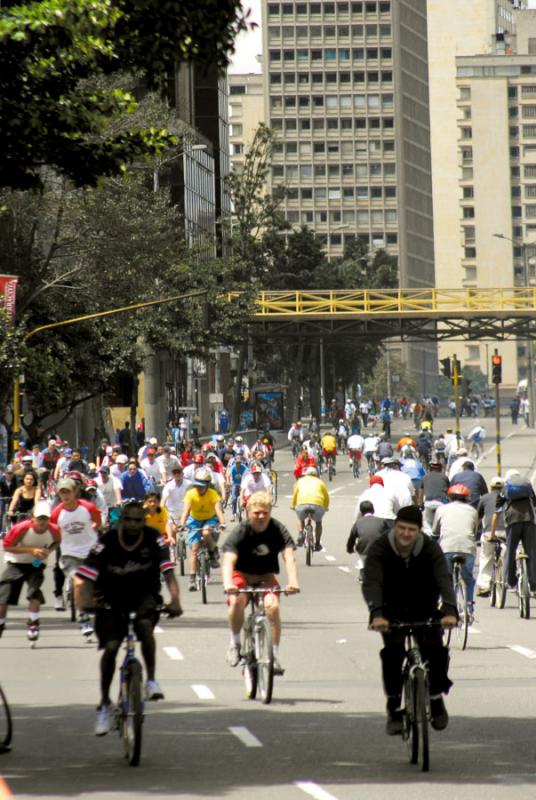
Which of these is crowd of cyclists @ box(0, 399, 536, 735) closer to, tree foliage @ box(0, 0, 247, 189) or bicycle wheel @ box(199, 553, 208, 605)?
bicycle wheel @ box(199, 553, 208, 605)

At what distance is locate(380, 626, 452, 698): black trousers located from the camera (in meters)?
11.1

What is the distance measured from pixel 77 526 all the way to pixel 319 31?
179 metres

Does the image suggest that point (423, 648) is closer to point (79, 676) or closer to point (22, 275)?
point (79, 676)

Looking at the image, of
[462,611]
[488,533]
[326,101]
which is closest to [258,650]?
[462,611]

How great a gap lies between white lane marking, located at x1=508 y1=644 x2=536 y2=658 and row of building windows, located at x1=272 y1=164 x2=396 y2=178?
177160 mm

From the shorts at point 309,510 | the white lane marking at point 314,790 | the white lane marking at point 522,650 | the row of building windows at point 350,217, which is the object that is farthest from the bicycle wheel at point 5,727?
the row of building windows at point 350,217

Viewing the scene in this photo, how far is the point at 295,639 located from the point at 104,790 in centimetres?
956

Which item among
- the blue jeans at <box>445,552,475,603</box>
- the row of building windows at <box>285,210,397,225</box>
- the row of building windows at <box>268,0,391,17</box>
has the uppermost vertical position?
the row of building windows at <box>268,0,391,17</box>

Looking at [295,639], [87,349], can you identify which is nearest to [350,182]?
[87,349]

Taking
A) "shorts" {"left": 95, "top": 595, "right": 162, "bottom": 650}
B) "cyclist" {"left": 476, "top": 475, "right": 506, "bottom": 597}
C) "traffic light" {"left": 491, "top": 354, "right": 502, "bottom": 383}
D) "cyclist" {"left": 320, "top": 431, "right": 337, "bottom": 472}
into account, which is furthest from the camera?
"cyclist" {"left": 320, "top": 431, "right": 337, "bottom": 472}

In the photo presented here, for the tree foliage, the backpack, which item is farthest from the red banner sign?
the tree foliage

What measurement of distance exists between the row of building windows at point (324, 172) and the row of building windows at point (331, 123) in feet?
12.4

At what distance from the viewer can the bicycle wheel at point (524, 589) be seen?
2144 cm

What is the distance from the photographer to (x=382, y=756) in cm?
1138
